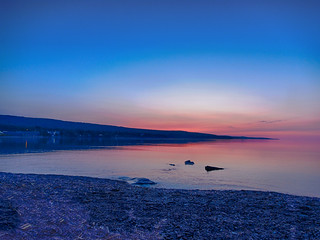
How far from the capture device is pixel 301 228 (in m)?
9.90

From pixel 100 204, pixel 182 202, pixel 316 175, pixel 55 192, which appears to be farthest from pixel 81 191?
pixel 316 175

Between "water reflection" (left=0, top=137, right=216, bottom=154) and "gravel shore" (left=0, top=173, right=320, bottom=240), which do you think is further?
"water reflection" (left=0, top=137, right=216, bottom=154)

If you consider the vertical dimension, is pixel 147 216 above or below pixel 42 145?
above

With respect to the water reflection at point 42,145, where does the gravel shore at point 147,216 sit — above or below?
above

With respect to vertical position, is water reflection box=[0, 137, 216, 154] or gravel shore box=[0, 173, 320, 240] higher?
gravel shore box=[0, 173, 320, 240]

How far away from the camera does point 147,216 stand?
11.0 metres

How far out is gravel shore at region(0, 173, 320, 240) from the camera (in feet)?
29.5

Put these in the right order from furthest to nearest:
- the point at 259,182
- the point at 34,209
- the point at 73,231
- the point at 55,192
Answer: the point at 259,182 → the point at 55,192 → the point at 34,209 → the point at 73,231

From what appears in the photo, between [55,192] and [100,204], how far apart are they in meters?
3.89

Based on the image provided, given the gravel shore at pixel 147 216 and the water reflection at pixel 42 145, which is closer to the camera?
the gravel shore at pixel 147 216

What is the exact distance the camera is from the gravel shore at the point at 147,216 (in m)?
8.98

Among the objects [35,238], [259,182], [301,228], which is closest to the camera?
[35,238]

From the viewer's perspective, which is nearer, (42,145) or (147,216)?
(147,216)

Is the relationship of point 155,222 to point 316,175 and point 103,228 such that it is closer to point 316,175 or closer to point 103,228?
point 103,228
